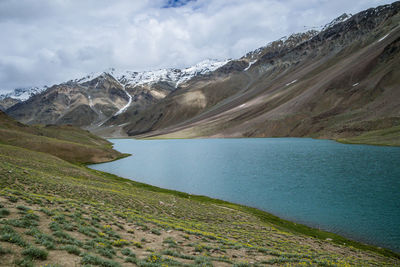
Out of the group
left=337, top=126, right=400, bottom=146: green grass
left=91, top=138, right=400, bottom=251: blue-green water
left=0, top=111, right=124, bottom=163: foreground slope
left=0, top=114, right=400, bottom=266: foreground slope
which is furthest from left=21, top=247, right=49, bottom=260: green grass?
left=337, top=126, right=400, bottom=146: green grass

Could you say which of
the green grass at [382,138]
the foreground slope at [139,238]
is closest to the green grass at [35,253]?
the foreground slope at [139,238]

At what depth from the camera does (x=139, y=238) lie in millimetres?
14492

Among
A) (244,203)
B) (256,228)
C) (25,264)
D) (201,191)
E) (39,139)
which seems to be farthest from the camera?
(39,139)

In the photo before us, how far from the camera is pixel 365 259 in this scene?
694 inches

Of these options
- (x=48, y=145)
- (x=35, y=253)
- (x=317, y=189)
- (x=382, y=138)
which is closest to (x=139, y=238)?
(x=35, y=253)

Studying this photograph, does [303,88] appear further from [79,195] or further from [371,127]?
[79,195]

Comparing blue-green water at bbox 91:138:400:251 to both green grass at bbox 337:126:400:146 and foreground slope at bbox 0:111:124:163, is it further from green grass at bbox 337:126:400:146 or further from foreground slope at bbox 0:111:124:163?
green grass at bbox 337:126:400:146

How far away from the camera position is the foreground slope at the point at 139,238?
367 inches

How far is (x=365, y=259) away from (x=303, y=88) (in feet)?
643

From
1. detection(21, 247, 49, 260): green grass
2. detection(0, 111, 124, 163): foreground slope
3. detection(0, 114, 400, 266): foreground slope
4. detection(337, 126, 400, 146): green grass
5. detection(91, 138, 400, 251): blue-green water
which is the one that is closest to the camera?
detection(21, 247, 49, 260): green grass

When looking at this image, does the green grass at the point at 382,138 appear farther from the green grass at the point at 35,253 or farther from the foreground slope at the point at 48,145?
the green grass at the point at 35,253

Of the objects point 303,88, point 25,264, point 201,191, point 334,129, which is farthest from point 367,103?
point 25,264

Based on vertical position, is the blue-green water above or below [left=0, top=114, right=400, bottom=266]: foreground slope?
above

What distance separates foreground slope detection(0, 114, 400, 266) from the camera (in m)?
9.33
